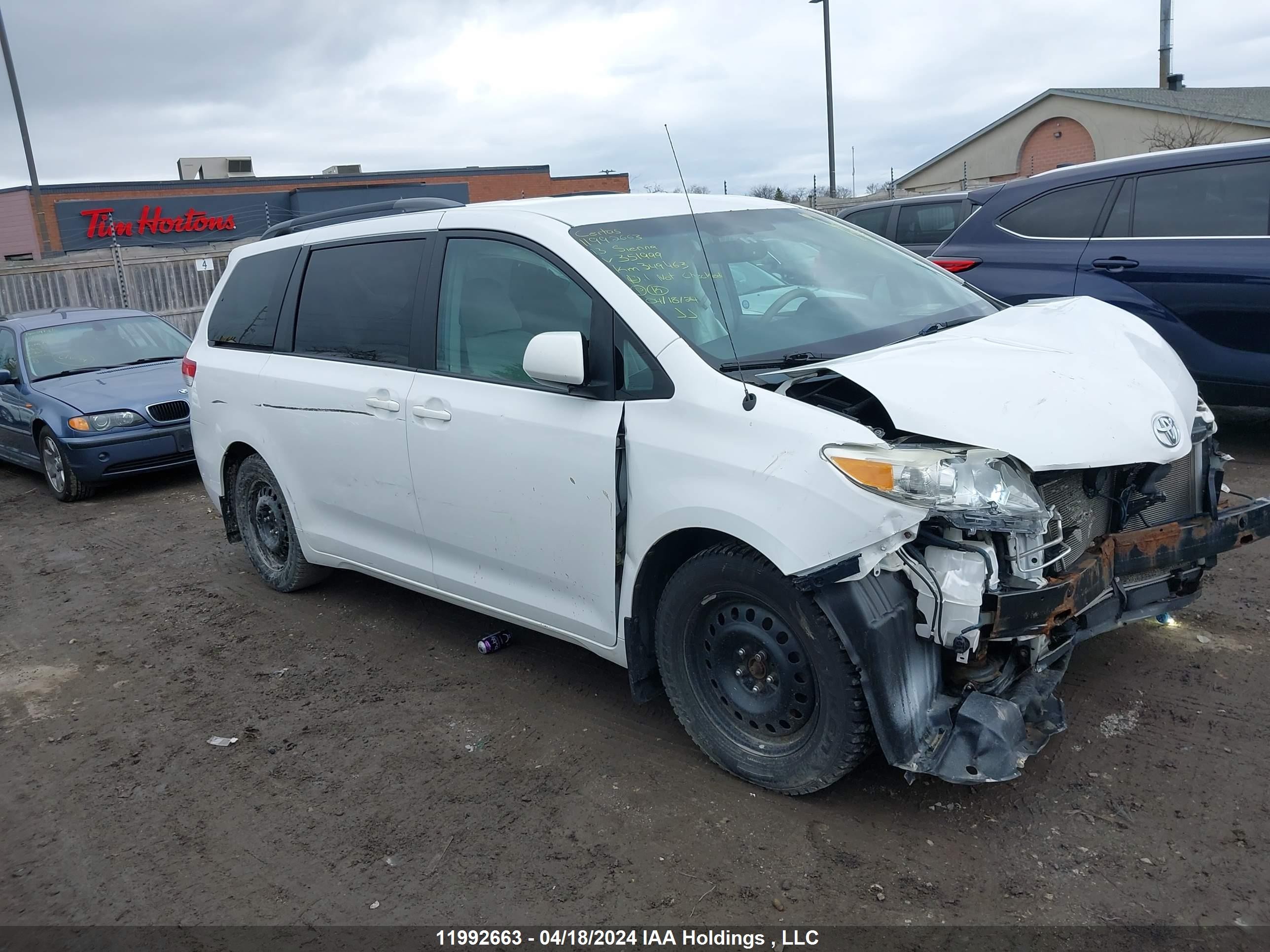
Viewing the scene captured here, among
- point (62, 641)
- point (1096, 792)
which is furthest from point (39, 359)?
point (1096, 792)

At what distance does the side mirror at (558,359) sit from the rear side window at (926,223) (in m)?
8.64

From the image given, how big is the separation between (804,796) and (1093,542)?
51.3 inches

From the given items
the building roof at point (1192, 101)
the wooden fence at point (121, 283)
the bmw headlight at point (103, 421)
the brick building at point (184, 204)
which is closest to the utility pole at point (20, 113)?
the wooden fence at point (121, 283)

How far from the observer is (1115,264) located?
22.5 feet

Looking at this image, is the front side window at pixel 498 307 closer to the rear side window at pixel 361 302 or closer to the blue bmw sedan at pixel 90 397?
the rear side window at pixel 361 302

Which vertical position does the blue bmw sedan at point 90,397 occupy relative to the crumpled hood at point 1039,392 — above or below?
below

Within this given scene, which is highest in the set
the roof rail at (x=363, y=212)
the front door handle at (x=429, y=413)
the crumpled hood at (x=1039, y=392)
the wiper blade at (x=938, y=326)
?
the roof rail at (x=363, y=212)

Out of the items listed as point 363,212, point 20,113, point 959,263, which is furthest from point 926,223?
point 20,113

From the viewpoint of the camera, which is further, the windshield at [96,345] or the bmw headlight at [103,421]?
the windshield at [96,345]

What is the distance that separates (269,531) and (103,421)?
383cm

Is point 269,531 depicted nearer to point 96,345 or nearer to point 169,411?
point 169,411

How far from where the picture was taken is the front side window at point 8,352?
9734 mm

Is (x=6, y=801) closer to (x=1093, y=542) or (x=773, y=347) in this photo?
(x=773, y=347)

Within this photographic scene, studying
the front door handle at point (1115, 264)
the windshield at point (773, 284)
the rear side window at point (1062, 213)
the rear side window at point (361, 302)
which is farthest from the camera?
the rear side window at point (1062, 213)
